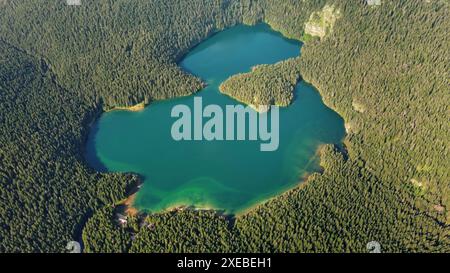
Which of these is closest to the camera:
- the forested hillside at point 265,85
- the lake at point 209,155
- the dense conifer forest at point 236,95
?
the dense conifer forest at point 236,95

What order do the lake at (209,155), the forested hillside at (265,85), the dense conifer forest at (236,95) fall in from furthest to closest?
the forested hillside at (265,85)
the lake at (209,155)
the dense conifer forest at (236,95)

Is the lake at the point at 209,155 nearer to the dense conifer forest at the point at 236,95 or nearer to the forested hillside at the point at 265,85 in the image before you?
the forested hillside at the point at 265,85

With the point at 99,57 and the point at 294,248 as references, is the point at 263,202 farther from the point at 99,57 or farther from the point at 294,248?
the point at 99,57

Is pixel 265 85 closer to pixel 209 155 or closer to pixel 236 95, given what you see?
pixel 236 95

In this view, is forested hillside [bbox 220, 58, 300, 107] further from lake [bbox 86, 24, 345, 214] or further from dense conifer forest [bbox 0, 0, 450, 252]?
lake [bbox 86, 24, 345, 214]

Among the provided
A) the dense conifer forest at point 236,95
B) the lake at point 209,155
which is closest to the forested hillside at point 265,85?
the dense conifer forest at point 236,95

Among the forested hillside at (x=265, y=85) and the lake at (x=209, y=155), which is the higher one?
the forested hillside at (x=265, y=85)

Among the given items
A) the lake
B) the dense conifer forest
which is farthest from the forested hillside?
the lake

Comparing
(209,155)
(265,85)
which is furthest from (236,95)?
(209,155)
